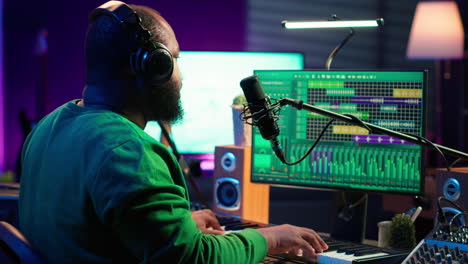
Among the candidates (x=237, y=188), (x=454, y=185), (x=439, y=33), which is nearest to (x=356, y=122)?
(x=454, y=185)

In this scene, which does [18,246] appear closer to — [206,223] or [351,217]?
[206,223]

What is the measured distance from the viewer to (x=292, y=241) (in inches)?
57.2

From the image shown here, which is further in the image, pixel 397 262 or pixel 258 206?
pixel 258 206

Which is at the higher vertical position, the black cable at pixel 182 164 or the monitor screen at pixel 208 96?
the monitor screen at pixel 208 96

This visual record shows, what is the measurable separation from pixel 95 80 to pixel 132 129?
0.63 ft

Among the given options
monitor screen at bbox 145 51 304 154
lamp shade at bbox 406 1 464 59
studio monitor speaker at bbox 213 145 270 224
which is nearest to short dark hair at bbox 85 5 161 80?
studio monitor speaker at bbox 213 145 270 224

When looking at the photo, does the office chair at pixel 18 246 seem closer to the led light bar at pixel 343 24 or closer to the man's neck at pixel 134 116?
the man's neck at pixel 134 116

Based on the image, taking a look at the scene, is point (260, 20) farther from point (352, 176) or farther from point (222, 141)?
point (352, 176)

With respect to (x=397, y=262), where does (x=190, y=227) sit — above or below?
above

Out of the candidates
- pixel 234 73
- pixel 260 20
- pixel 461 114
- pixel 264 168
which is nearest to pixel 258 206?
pixel 264 168

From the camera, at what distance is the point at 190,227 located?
1144 mm

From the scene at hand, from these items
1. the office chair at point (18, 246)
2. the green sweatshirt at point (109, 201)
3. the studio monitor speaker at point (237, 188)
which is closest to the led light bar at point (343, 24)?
the studio monitor speaker at point (237, 188)

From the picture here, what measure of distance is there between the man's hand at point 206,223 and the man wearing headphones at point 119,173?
357mm

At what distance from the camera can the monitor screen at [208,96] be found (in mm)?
2615
